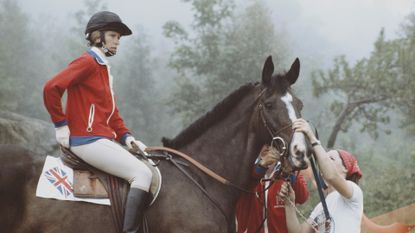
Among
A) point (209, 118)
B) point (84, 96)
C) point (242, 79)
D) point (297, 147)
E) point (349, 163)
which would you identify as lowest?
point (242, 79)

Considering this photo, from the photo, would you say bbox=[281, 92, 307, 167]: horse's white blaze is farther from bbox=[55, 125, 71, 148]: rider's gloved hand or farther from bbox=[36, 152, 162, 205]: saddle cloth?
bbox=[55, 125, 71, 148]: rider's gloved hand

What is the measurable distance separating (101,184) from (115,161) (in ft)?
0.73

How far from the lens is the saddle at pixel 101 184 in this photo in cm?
385

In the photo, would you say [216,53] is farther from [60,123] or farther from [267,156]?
[60,123]

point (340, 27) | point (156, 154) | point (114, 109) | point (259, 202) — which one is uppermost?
point (114, 109)

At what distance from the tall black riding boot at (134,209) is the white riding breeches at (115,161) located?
0.07 metres

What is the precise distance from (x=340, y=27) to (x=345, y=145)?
6585 inches

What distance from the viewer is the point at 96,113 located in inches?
162

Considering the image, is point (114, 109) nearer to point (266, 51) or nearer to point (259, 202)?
point (259, 202)

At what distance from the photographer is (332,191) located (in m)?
4.53

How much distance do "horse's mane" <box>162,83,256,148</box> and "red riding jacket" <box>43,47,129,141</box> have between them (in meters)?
0.65

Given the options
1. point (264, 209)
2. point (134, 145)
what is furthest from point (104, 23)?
point (264, 209)

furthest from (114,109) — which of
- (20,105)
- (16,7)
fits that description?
(16,7)

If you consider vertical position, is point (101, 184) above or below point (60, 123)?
below
